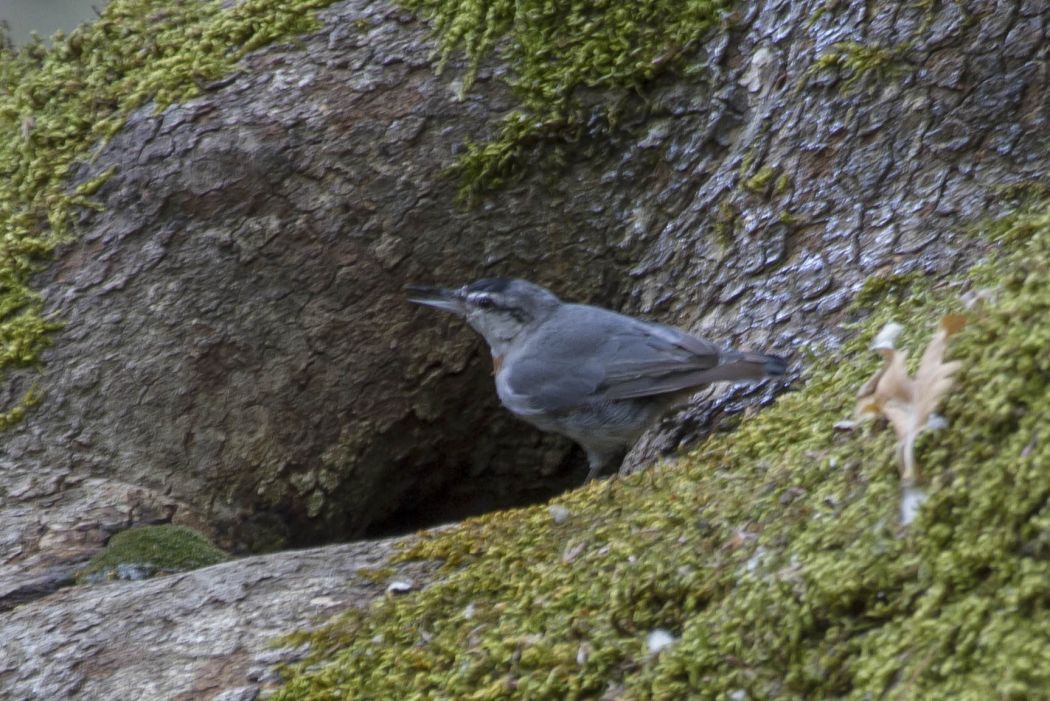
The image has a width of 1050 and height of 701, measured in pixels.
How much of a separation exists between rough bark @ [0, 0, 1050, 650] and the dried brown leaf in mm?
1179

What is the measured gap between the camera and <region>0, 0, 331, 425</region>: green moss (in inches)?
179

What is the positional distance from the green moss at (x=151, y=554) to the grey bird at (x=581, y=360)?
4.11 feet

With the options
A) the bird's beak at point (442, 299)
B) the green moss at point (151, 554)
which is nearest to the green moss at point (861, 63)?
the bird's beak at point (442, 299)

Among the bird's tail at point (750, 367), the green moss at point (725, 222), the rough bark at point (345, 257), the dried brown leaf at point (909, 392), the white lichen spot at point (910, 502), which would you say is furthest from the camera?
the green moss at point (725, 222)

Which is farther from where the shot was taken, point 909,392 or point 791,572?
point 909,392

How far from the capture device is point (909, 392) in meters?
2.38

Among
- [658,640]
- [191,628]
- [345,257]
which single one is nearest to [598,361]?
[345,257]

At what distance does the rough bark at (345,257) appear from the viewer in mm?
3992

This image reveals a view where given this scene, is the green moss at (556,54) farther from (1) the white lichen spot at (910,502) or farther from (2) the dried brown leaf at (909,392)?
(1) the white lichen spot at (910,502)

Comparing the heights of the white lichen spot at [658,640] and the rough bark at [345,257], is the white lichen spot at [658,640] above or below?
below

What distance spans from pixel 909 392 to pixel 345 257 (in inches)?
114

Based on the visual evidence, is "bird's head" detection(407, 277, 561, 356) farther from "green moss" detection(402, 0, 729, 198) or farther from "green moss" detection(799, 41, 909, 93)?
"green moss" detection(799, 41, 909, 93)

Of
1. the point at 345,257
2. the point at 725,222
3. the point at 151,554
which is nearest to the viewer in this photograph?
the point at 151,554

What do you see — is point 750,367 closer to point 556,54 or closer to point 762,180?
point 762,180
